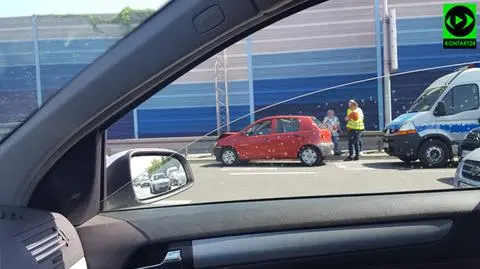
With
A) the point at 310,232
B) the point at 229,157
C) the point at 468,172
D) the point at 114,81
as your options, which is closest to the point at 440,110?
the point at 468,172

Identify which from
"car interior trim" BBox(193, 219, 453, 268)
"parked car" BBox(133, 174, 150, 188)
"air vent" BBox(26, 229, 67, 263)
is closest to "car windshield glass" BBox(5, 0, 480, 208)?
"parked car" BBox(133, 174, 150, 188)

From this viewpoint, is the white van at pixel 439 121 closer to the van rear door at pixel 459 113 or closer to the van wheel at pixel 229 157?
the van rear door at pixel 459 113

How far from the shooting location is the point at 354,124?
2479 millimetres

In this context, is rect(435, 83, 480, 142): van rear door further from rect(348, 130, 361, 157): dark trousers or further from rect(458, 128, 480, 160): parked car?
rect(348, 130, 361, 157): dark trousers

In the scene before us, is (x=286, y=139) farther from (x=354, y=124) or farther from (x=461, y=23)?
(x=461, y=23)

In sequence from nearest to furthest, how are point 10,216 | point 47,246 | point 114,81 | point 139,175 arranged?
point 114,81
point 10,216
point 47,246
point 139,175

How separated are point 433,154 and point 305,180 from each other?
0.63 m

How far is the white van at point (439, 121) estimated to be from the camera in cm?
258

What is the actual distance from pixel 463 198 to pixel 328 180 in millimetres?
691

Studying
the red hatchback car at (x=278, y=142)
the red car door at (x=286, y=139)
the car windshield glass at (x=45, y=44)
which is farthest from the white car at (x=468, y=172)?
the car windshield glass at (x=45, y=44)

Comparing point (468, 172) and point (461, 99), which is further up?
point (461, 99)

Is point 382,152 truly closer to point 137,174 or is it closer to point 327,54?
point 327,54

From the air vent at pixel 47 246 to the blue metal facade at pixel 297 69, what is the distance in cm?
46

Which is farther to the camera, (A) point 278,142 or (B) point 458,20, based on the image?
(A) point 278,142
